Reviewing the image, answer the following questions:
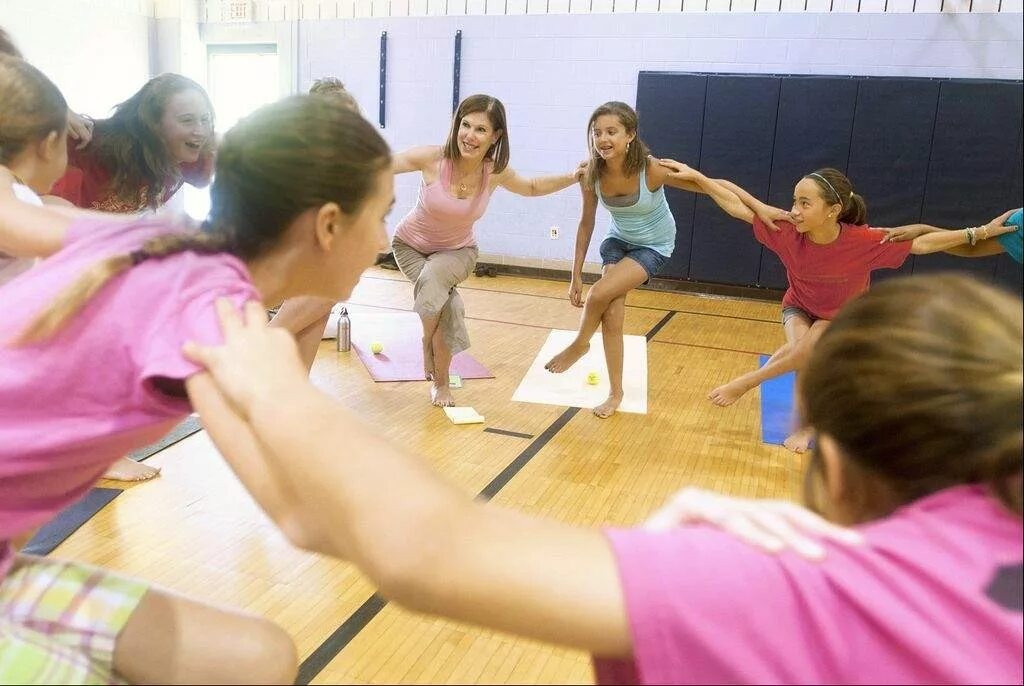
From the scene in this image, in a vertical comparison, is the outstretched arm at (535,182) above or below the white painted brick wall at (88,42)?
below

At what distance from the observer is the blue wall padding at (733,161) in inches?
247

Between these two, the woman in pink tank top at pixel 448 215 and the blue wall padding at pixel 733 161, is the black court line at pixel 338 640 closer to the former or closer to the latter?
the woman in pink tank top at pixel 448 215

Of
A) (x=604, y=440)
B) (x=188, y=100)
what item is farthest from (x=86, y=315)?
(x=604, y=440)

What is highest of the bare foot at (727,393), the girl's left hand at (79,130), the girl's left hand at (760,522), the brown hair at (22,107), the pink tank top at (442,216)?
the brown hair at (22,107)

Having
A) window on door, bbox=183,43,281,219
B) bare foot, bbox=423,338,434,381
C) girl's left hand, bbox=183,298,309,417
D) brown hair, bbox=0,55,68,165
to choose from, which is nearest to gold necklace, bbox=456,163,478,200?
bare foot, bbox=423,338,434,381

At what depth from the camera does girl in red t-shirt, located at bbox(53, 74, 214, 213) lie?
2742mm

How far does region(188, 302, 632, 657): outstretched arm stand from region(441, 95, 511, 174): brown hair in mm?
3044

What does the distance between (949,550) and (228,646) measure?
96cm

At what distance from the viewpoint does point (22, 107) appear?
70.0 inches

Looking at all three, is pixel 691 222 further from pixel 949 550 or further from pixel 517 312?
pixel 949 550

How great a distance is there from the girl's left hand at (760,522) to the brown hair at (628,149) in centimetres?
306

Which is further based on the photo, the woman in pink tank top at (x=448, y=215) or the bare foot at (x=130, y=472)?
the woman in pink tank top at (x=448, y=215)

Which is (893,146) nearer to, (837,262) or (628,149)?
(837,262)

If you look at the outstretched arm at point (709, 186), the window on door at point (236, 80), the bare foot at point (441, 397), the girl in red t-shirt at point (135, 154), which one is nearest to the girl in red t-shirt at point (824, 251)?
the outstretched arm at point (709, 186)
